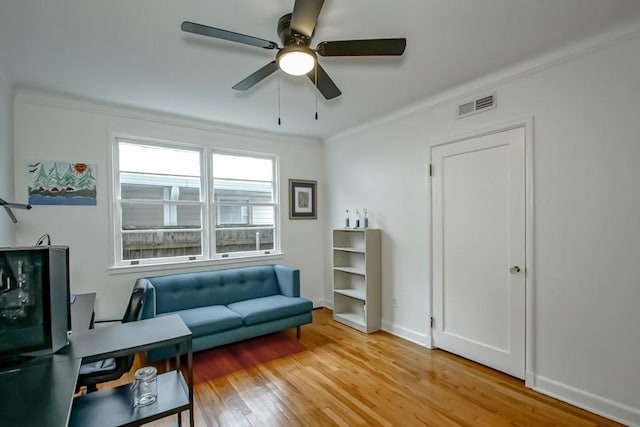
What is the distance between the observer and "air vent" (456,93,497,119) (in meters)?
2.77

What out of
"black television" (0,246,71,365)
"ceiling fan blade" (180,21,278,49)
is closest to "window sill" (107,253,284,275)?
"black television" (0,246,71,365)

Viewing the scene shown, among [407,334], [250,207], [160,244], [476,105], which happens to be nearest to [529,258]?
[476,105]

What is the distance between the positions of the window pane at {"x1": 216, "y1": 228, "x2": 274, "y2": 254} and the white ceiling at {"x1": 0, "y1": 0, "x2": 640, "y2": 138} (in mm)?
1694

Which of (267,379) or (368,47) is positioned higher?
(368,47)

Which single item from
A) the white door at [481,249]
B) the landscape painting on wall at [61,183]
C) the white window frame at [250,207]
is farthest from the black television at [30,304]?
the white door at [481,249]

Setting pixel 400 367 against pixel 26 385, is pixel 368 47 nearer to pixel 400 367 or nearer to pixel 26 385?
pixel 26 385

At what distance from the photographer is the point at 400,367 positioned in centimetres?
289

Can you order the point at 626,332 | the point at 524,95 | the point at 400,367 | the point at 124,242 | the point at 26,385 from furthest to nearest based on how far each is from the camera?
the point at 124,242, the point at 400,367, the point at 524,95, the point at 626,332, the point at 26,385

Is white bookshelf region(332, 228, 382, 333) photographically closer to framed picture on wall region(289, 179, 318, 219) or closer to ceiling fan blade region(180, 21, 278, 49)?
framed picture on wall region(289, 179, 318, 219)

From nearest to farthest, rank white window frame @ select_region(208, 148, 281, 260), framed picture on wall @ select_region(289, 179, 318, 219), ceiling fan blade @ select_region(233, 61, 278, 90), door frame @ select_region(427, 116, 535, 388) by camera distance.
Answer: ceiling fan blade @ select_region(233, 61, 278, 90), door frame @ select_region(427, 116, 535, 388), white window frame @ select_region(208, 148, 281, 260), framed picture on wall @ select_region(289, 179, 318, 219)

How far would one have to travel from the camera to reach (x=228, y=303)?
144 inches

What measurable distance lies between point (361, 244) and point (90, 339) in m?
3.09

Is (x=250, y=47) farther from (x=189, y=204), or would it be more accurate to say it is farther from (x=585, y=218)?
(x=585, y=218)

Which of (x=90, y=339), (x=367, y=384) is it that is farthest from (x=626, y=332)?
(x=90, y=339)
